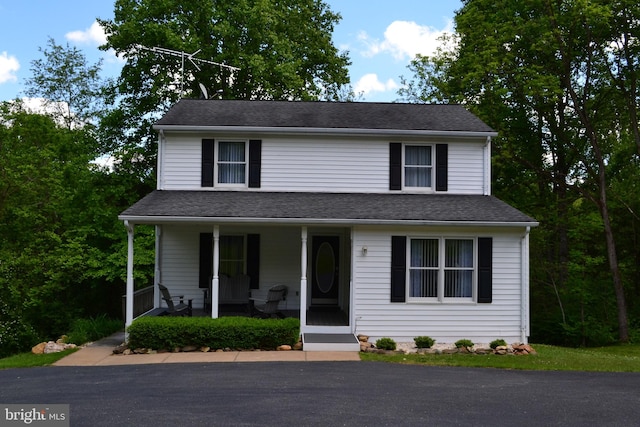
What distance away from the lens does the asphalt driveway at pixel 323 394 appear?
838cm

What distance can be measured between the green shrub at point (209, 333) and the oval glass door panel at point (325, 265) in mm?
3591

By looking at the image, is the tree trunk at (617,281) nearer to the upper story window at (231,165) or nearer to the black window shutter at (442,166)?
the black window shutter at (442,166)

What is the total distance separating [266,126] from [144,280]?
8.27 m

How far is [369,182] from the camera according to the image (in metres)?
17.5

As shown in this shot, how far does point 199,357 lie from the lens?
13539 millimetres

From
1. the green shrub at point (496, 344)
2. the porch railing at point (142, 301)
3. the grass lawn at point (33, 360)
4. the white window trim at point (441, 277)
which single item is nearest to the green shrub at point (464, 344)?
the green shrub at point (496, 344)

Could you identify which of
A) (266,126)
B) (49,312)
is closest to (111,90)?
(49,312)

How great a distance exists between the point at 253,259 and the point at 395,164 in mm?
4884

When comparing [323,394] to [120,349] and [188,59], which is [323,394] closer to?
[120,349]

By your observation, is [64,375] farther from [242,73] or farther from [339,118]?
[242,73]

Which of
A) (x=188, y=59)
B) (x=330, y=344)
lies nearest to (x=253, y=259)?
(x=330, y=344)

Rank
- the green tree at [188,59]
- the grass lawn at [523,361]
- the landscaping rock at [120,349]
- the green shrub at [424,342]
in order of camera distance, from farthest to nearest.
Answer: the green tree at [188,59]
the green shrub at [424,342]
the landscaping rock at [120,349]
the grass lawn at [523,361]

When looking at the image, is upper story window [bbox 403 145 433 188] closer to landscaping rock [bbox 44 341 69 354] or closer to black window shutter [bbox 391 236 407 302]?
black window shutter [bbox 391 236 407 302]

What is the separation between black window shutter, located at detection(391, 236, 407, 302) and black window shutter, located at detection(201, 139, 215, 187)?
5534 millimetres
